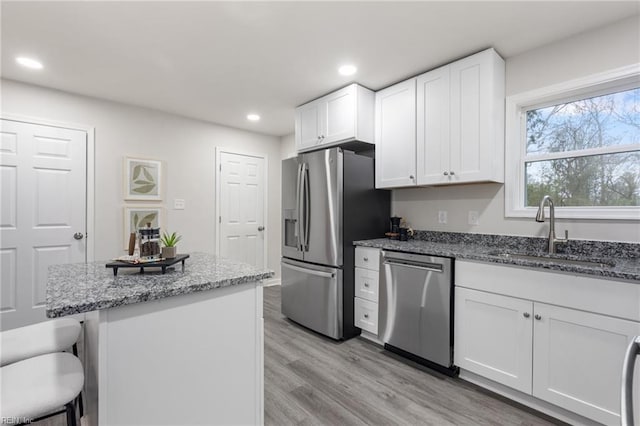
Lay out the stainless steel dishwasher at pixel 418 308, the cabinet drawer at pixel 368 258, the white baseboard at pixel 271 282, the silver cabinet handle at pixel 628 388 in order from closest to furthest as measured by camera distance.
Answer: the silver cabinet handle at pixel 628 388
the stainless steel dishwasher at pixel 418 308
the cabinet drawer at pixel 368 258
the white baseboard at pixel 271 282

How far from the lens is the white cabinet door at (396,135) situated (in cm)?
270

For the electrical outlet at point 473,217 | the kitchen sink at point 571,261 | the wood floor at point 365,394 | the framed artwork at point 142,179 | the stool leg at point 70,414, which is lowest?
the wood floor at point 365,394

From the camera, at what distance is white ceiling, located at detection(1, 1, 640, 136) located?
183cm

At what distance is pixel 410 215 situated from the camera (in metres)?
3.07

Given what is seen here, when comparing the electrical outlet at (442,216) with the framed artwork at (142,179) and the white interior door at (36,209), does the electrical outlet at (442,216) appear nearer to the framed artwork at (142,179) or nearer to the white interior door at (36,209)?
the framed artwork at (142,179)

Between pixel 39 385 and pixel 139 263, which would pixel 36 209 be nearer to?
Result: pixel 139 263

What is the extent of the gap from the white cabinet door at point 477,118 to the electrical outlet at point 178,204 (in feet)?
10.6

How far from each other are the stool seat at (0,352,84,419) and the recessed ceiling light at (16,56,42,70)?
256 cm

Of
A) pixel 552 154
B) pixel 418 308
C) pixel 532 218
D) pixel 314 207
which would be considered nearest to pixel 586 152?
pixel 552 154

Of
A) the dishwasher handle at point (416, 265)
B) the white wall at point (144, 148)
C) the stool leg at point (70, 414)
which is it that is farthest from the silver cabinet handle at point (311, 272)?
the stool leg at point (70, 414)

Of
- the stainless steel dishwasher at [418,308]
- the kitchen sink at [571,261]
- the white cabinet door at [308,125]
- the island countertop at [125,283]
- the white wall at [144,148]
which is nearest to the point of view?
the island countertop at [125,283]

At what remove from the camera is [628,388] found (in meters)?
0.57

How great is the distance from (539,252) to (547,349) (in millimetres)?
739

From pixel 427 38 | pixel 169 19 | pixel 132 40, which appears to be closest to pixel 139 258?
pixel 169 19
